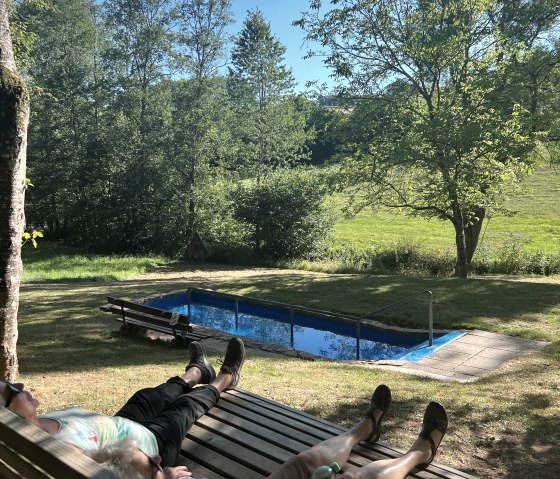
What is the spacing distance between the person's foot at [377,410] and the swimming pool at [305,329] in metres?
4.86

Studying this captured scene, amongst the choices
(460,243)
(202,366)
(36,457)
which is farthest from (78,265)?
(36,457)

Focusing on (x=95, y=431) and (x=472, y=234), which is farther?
(x=472, y=234)

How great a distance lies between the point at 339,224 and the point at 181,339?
74.1 feet

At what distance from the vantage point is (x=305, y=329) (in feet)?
38.3

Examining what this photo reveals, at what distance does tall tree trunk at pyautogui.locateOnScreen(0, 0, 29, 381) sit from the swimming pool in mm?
4816

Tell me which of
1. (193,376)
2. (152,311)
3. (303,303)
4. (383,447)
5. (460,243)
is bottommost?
(303,303)

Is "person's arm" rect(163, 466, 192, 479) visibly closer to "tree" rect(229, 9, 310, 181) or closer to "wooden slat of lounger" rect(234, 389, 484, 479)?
"wooden slat of lounger" rect(234, 389, 484, 479)

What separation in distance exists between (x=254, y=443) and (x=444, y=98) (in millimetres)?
14878

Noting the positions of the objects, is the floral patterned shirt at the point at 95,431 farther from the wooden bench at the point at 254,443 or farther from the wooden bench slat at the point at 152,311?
the wooden bench slat at the point at 152,311

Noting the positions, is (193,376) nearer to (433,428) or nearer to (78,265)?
(433,428)

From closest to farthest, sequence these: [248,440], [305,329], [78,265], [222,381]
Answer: [248,440] < [222,381] < [305,329] < [78,265]

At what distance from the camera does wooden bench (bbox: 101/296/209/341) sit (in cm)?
812

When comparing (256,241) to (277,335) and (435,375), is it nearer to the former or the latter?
(277,335)

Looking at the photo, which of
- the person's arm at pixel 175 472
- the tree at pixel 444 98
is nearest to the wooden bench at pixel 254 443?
the person's arm at pixel 175 472
